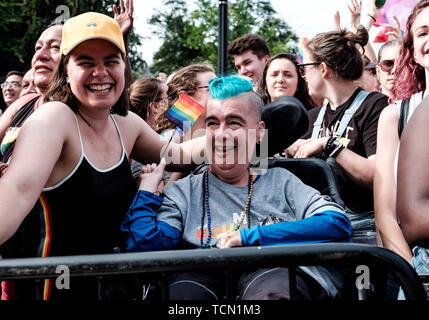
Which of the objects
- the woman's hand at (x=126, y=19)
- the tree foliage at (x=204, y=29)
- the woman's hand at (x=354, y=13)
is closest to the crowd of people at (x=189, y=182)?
the woman's hand at (x=126, y=19)

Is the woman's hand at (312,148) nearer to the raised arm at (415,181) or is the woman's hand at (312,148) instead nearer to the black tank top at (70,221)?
the raised arm at (415,181)

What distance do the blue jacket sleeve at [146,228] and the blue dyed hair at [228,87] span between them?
2.07 feet

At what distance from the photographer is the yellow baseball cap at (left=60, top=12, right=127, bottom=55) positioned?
7.03 ft

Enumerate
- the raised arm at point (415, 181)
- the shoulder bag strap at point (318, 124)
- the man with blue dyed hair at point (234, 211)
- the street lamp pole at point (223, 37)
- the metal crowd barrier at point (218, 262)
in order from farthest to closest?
1. the street lamp pole at point (223, 37)
2. the shoulder bag strap at point (318, 124)
3. the man with blue dyed hair at point (234, 211)
4. the raised arm at point (415, 181)
5. the metal crowd barrier at point (218, 262)

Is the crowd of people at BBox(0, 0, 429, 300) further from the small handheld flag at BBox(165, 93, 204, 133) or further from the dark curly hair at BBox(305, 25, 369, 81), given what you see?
the dark curly hair at BBox(305, 25, 369, 81)

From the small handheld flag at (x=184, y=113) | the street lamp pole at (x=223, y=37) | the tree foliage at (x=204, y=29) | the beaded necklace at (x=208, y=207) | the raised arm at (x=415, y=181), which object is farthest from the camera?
the tree foliage at (x=204, y=29)

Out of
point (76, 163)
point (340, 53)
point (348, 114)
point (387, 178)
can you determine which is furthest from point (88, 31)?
point (340, 53)

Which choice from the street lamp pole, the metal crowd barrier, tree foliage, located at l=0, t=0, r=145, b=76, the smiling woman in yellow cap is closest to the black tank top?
the smiling woman in yellow cap

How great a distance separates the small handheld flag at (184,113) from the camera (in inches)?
106

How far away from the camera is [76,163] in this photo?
2.04 metres

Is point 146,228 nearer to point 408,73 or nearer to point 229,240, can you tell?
point 229,240

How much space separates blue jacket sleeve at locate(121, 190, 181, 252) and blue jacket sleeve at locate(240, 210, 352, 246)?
0.36 m
